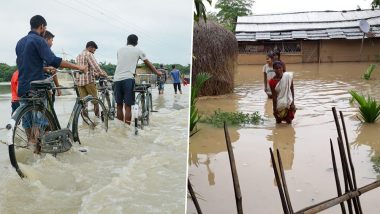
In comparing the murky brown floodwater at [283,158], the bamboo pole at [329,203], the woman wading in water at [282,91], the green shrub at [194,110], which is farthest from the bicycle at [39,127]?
the woman wading in water at [282,91]

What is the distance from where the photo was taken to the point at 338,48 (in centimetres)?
1762

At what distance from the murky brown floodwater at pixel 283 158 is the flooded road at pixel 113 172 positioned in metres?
1.33

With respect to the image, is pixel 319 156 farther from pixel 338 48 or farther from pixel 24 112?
pixel 338 48

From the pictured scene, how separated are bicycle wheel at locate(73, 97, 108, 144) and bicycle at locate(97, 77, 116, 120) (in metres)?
0.02

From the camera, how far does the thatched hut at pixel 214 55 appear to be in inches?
299

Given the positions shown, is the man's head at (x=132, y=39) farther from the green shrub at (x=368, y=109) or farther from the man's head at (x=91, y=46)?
the green shrub at (x=368, y=109)

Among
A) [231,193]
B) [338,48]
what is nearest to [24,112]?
[231,193]

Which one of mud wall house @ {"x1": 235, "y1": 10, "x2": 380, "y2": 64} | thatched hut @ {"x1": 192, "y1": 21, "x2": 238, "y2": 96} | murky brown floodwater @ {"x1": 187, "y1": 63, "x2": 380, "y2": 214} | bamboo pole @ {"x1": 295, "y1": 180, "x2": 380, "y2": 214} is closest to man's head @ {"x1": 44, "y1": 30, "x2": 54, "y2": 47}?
bamboo pole @ {"x1": 295, "y1": 180, "x2": 380, "y2": 214}

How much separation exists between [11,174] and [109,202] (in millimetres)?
254

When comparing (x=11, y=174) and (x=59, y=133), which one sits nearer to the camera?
(x=11, y=174)

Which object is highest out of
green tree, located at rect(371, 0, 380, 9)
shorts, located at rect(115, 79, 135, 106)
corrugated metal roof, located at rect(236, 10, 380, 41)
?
green tree, located at rect(371, 0, 380, 9)

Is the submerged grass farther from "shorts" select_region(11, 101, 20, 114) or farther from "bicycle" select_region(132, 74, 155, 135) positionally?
"shorts" select_region(11, 101, 20, 114)

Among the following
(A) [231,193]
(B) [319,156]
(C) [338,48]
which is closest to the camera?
(A) [231,193]

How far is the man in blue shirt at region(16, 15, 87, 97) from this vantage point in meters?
1.10
